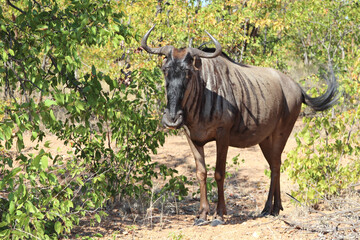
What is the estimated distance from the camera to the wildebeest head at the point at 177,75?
5.03m

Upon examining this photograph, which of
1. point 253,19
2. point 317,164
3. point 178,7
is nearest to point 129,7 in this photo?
point 178,7

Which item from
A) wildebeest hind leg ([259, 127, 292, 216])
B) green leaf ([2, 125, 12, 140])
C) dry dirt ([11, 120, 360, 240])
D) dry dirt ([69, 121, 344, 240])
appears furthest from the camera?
wildebeest hind leg ([259, 127, 292, 216])

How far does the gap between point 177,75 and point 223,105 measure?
0.79 metres

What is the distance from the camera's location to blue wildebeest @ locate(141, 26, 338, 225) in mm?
5117

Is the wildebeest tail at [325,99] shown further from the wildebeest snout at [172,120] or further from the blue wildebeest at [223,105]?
the wildebeest snout at [172,120]

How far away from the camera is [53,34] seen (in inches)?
173

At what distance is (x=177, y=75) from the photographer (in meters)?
5.08

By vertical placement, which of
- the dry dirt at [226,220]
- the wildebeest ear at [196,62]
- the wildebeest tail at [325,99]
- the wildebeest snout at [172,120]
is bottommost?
the dry dirt at [226,220]

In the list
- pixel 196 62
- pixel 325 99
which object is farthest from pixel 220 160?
pixel 325 99

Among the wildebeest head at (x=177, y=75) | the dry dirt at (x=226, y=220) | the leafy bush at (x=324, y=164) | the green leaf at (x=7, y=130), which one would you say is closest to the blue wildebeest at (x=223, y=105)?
the wildebeest head at (x=177, y=75)

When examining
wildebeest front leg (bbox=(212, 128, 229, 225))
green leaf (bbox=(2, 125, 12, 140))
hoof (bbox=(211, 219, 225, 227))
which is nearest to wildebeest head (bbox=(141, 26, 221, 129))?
wildebeest front leg (bbox=(212, 128, 229, 225))

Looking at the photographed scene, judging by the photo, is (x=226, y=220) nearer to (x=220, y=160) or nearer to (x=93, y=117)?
(x=220, y=160)

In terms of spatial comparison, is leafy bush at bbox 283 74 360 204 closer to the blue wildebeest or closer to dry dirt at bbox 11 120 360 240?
the blue wildebeest

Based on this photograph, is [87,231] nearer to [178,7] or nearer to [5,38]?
[5,38]
